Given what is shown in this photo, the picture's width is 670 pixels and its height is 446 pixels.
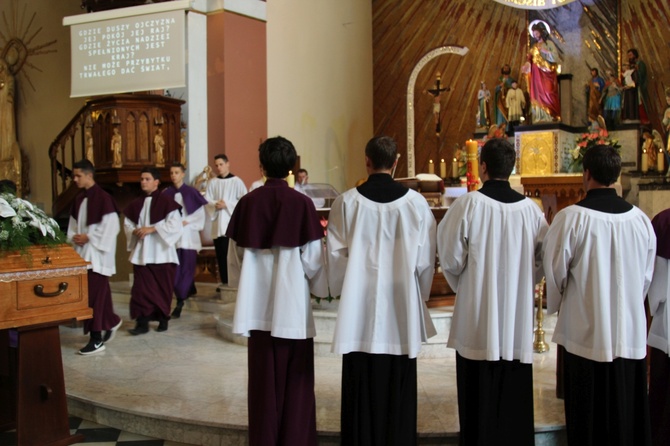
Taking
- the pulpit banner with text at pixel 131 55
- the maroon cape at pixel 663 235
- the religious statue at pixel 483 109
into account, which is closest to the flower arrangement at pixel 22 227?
the maroon cape at pixel 663 235

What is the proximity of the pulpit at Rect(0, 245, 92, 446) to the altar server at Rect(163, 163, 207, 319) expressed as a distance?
3648mm

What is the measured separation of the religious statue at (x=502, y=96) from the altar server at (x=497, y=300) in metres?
9.42

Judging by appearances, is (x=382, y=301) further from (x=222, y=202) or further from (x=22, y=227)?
(x=222, y=202)

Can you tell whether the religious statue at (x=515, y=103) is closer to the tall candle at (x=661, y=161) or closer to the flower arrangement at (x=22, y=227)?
the tall candle at (x=661, y=161)

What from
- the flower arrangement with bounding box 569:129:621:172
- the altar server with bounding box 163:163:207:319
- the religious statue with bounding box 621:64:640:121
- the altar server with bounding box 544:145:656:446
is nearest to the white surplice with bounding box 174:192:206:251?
the altar server with bounding box 163:163:207:319

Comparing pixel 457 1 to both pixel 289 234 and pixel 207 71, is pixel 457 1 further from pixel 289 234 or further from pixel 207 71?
pixel 289 234

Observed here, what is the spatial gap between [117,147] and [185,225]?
261 cm

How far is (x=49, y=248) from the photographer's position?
4156 millimetres

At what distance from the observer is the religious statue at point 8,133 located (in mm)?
13695

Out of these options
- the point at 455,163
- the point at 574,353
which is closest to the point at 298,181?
the point at 455,163

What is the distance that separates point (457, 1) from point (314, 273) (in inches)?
445

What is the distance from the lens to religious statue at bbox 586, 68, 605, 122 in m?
12.1

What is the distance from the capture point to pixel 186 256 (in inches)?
316

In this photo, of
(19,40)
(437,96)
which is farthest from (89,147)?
(437,96)
